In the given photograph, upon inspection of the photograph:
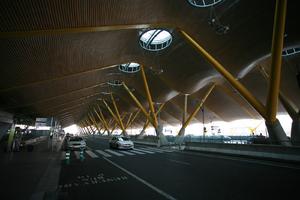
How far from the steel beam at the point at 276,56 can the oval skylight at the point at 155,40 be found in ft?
54.8

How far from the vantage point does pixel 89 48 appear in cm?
2102

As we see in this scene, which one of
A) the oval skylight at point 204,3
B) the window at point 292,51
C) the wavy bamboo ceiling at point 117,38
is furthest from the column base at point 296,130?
the oval skylight at point 204,3

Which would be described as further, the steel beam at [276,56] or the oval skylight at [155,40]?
the oval skylight at [155,40]

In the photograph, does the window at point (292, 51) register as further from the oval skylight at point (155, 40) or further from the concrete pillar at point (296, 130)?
the oval skylight at point (155, 40)

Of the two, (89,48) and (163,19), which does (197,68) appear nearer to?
(163,19)

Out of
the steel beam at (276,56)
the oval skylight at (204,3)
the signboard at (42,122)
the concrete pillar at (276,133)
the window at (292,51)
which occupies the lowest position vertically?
the concrete pillar at (276,133)

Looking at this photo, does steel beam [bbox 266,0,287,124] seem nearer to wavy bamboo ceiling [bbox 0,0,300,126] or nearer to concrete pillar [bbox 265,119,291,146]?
concrete pillar [bbox 265,119,291,146]

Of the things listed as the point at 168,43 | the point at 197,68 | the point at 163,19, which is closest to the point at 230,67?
the point at 197,68

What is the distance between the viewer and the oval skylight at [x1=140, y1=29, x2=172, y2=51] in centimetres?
2994

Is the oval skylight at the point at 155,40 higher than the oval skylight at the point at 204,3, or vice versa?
the oval skylight at the point at 155,40

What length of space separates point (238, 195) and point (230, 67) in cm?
2546

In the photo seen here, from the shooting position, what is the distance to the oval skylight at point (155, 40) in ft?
98.2

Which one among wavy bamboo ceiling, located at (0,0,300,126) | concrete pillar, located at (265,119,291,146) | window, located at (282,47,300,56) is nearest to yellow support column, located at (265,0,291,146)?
concrete pillar, located at (265,119,291,146)

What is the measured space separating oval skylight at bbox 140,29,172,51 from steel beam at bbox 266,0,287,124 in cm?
1670
